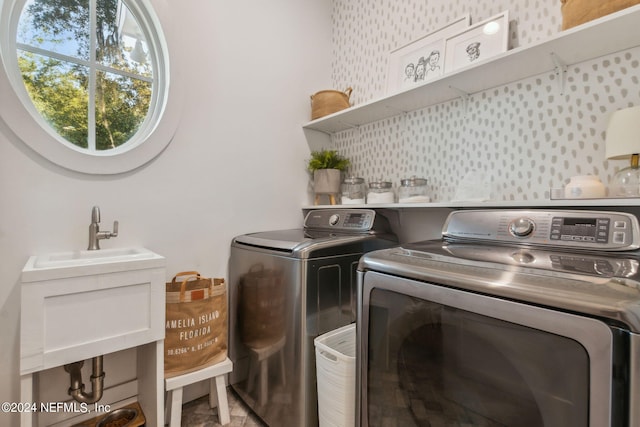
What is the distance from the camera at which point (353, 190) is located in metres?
2.04

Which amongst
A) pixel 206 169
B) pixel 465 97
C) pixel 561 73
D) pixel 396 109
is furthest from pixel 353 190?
pixel 561 73

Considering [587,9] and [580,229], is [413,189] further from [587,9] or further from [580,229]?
[587,9]

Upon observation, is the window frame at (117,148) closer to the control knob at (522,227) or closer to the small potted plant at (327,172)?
the small potted plant at (327,172)

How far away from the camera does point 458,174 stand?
164cm

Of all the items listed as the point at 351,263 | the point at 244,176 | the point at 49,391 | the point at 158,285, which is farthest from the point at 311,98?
the point at 49,391

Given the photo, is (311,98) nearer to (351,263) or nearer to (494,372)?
(351,263)

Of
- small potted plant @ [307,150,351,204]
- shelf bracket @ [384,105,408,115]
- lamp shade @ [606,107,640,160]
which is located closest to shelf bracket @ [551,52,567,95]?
lamp shade @ [606,107,640,160]

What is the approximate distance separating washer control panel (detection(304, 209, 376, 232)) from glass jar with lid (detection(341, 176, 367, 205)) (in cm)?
17

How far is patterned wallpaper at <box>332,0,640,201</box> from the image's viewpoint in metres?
1.22

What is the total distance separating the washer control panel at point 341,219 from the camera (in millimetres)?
1653

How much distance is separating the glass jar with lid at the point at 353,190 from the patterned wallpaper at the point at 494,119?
0.38ft

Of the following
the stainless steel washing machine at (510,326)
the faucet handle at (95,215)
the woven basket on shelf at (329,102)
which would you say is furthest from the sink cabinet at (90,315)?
the woven basket on shelf at (329,102)

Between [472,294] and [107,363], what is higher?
[472,294]

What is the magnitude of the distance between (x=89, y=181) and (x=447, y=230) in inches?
64.4
